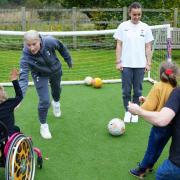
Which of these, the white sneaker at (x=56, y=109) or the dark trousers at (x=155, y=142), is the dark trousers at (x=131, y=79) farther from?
the dark trousers at (x=155, y=142)

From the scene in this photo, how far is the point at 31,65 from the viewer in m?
4.82

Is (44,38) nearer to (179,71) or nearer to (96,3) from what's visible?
(179,71)

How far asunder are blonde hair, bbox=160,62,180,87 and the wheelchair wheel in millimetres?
1389

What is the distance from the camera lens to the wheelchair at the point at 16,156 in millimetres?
3246

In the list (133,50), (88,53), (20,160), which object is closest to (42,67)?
(133,50)

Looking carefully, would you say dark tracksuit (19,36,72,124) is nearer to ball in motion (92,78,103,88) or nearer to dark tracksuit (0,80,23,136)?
dark tracksuit (0,80,23,136)

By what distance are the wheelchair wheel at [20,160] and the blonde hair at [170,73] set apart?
139 cm

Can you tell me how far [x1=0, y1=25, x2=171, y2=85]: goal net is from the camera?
7773 millimetres

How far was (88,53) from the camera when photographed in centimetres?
1077

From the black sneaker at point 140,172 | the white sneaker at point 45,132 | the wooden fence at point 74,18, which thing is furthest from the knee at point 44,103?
the wooden fence at point 74,18

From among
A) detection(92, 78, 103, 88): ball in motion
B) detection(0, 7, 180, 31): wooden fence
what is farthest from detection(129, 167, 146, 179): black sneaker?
detection(0, 7, 180, 31): wooden fence

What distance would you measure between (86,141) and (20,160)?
64.4 inches

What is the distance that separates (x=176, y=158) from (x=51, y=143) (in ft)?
7.79

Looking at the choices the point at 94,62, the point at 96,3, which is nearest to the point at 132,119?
the point at 94,62
